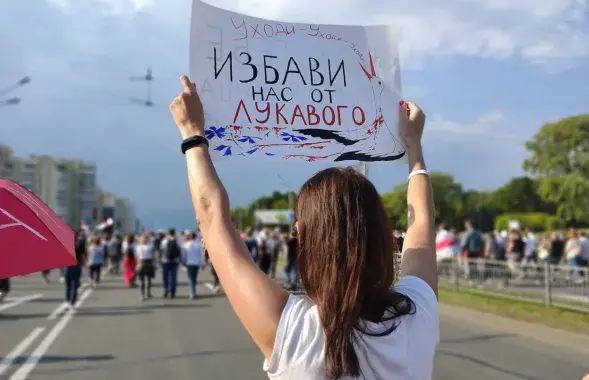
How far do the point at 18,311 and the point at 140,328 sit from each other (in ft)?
15.4

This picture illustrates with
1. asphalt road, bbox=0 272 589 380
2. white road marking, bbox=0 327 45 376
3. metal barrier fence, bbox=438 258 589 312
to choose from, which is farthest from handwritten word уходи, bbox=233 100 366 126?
metal barrier fence, bbox=438 258 589 312

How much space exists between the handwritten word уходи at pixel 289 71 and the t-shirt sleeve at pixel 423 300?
116 centimetres

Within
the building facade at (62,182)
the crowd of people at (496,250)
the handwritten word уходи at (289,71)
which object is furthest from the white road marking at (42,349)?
the building facade at (62,182)

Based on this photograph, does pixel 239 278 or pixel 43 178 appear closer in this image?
pixel 239 278

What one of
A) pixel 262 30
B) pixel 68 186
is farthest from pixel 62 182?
pixel 262 30

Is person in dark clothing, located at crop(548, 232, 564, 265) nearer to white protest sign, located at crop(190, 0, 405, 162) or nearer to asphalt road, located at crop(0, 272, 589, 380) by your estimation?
asphalt road, located at crop(0, 272, 589, 380)

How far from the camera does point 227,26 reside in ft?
8.80

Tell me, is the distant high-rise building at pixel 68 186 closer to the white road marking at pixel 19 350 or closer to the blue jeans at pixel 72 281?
the blue jeans at pixel 72 281

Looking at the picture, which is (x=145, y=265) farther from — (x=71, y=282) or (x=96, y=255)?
(x=96, y=255)

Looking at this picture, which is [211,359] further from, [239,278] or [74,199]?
[74,199]

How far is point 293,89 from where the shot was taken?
269 centimetres

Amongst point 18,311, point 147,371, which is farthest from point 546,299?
point 18,311

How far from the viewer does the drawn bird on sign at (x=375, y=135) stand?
9.04 ft

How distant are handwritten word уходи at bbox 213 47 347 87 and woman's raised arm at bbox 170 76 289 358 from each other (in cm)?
60
